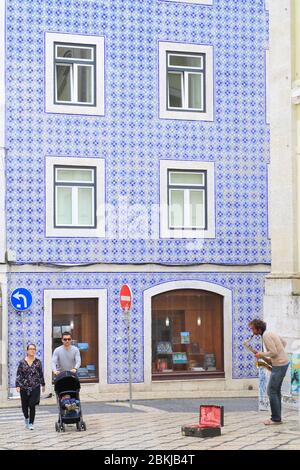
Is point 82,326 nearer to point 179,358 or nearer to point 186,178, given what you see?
point 179,358

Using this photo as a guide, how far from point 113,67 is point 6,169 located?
362cm

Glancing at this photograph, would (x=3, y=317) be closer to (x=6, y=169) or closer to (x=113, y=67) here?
(x=6, y=169)

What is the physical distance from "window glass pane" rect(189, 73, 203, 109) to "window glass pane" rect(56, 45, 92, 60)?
266cm

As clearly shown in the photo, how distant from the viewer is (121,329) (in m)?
24.7

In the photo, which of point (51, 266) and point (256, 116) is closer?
point (51, 266)

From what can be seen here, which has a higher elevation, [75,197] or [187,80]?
[187,80]

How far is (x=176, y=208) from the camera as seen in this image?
25.5m

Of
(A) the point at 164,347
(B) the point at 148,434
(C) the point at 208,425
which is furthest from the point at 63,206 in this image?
(C) the point at 208,425

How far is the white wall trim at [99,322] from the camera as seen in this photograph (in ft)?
78.7

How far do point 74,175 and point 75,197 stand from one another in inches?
20.1

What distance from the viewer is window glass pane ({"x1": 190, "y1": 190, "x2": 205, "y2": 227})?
2561 centimetres

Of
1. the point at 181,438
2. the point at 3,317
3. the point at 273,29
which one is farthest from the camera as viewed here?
the point at 3,317

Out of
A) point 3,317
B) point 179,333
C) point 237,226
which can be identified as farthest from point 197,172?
point 3,317

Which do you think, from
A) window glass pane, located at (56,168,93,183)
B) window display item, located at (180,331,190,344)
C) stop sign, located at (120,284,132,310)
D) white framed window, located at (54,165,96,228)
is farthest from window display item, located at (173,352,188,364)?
window glass pane, located at (56,168,93,183)
